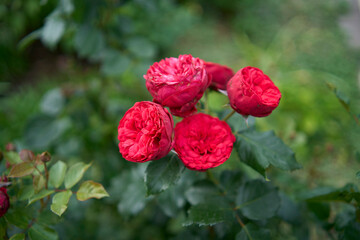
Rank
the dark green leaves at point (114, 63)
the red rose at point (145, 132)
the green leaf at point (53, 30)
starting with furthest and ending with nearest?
the dark green leaves at point (114, 63), the green leaf at point (53, 30), the red rose at point (145, 132)

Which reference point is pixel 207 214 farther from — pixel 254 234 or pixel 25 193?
pixel 25 193

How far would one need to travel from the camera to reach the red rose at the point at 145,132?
1.55 ft

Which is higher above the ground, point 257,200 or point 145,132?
point 145,132

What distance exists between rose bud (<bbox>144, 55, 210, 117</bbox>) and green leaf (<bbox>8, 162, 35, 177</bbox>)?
0.99 feet

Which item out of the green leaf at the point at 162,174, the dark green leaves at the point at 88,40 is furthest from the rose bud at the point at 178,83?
the dark green leaves at the point at 88,40

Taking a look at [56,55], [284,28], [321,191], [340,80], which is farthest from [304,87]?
[56,55]

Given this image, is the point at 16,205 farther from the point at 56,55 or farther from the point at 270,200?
the point at 56,55

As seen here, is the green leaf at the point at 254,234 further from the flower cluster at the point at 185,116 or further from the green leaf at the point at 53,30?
the green leaf at the point at 53,30

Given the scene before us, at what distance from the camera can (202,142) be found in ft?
1.70

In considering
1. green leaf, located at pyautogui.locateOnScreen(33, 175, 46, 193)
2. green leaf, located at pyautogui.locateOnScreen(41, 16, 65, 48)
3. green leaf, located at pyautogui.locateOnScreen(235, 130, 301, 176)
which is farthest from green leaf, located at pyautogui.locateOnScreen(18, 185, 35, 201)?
green leaf, located at pyautogui.locateOnScreen(41, 16, 65, 48)

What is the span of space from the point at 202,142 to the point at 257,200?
0.83ft

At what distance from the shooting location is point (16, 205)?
0.65m

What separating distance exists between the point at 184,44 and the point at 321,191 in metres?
2.25

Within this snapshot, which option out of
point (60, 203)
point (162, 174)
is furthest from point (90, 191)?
point (162, 174)
